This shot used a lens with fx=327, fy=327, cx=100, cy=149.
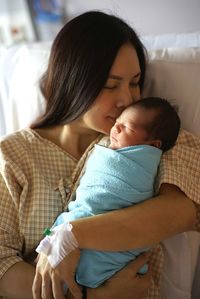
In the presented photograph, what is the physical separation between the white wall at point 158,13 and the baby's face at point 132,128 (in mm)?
672

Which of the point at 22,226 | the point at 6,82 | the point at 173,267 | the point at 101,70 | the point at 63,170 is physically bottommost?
the point at 173,267

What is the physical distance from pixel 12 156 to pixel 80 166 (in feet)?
0.72

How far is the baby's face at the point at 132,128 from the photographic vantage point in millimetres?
890

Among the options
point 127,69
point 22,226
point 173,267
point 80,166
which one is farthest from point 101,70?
point 173,267

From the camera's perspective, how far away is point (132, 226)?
2.73ft

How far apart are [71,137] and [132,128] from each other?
12.7 inches

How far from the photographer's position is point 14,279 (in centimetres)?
93

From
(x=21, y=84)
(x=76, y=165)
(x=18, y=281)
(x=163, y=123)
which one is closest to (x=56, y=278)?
(x=18, y=281)

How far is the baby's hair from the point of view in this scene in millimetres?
885

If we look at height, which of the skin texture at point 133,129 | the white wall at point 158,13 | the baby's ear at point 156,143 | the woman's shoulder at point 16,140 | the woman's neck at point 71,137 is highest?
the white wall at point 158,13

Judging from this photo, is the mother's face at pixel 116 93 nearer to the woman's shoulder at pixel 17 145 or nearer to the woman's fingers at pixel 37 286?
the woman's shoulder at pixel 17 145

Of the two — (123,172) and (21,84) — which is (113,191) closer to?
(123,172)

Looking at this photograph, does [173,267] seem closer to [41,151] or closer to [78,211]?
[78,211]

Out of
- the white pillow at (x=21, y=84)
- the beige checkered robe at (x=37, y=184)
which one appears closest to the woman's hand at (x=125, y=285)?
the beige checkered robe at (x=37, y=184)
